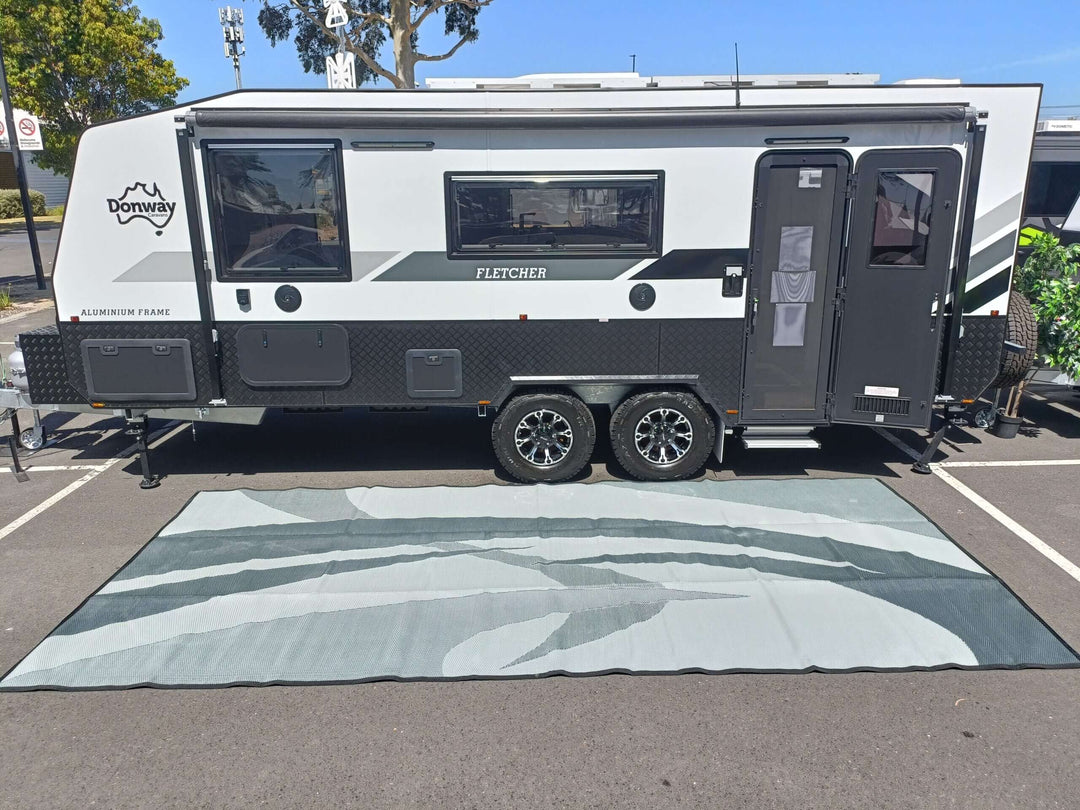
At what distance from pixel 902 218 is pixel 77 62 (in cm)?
2639

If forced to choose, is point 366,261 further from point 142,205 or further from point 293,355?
point 142,205

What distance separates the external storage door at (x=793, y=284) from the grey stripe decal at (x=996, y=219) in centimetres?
104

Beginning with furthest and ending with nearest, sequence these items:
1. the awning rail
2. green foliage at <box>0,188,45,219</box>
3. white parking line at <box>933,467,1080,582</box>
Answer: green foliage at <box>0,188,45,219</box>
the awning rail
white parking line at <box>933,467,1080,582</box>

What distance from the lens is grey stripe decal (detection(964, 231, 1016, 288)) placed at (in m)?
6.11

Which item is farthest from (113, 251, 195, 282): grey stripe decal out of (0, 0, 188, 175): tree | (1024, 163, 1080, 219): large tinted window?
(0, 0, 188, 175): tree

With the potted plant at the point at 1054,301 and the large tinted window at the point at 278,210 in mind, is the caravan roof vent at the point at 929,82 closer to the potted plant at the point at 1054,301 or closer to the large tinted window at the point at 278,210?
the potted plant at the point at 1054,301

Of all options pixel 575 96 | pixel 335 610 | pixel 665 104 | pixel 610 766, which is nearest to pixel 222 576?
pixel 335 610

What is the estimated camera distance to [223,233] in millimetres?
6004

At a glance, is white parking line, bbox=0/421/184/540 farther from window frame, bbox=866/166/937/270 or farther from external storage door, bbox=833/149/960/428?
window frame, bbox=866/166/937/270

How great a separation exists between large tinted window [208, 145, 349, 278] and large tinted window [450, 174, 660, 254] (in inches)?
38.0

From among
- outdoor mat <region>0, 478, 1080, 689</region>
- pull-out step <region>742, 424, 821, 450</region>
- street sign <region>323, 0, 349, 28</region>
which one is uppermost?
street sign <region>323, 0, 349, 28</region>

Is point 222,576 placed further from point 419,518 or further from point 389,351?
point 389,351

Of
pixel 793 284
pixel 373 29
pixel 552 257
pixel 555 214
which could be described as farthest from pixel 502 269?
Result: pixel 373 29

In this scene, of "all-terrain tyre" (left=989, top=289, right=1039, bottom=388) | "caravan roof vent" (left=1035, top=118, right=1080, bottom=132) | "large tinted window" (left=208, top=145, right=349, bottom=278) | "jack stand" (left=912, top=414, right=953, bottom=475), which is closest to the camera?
"large tinted window" (left=208, top=145, right=349, bottom=278)
